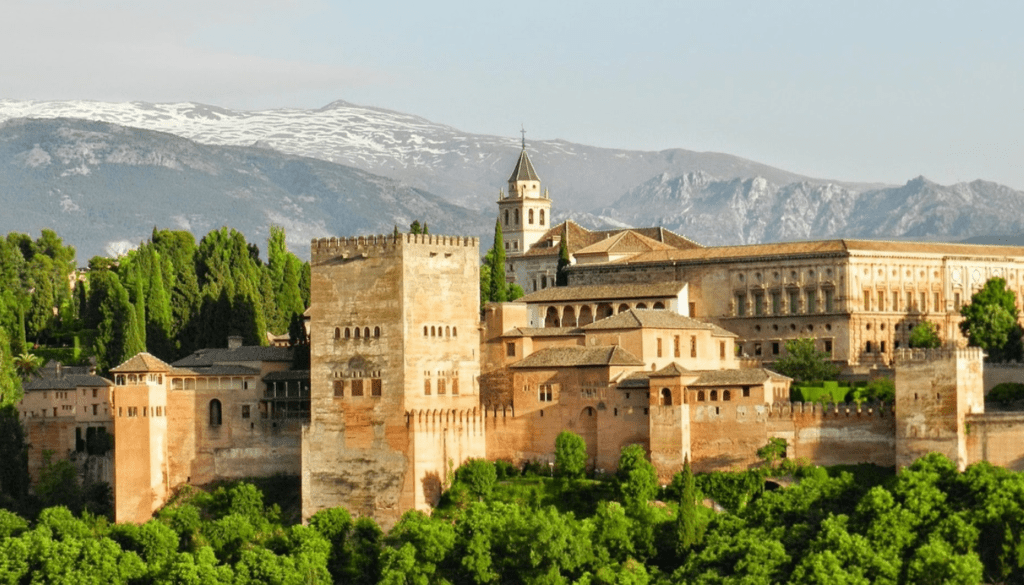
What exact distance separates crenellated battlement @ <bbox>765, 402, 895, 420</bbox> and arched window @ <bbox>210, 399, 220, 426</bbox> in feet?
68.5

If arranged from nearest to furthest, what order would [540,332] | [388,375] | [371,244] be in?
1. [388,375]
2. [371,244]
3. [540,332]

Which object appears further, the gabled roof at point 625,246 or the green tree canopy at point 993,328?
the gabled roof at point 625,246

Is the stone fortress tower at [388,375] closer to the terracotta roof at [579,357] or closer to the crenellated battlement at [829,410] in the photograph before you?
the terracotta roof at [579,357]

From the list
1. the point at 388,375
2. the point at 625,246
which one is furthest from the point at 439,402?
the point at 625,246

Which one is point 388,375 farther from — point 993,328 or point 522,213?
Answer: point 522,213

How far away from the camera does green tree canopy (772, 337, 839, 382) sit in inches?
3268

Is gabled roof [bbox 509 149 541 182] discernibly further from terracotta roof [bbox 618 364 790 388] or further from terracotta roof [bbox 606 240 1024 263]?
terracotta roof [bbox 618 364 790 388]

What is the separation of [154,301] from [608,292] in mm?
20057

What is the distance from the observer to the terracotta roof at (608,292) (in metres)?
88.7

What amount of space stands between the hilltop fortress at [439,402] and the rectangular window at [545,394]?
35mm

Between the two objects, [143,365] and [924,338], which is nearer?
[143,365]

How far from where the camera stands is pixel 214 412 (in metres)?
79.0

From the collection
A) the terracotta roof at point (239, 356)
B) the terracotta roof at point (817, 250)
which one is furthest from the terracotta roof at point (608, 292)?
the terracotta roof at point (239, 356)

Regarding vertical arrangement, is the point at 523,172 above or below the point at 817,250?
above
